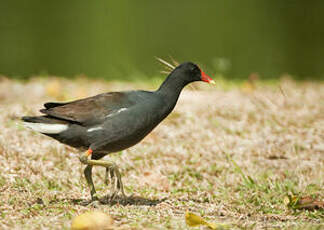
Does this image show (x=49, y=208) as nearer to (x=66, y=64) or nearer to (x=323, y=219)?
(x=323, y=219)

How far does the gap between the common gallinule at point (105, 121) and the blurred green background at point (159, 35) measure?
5966 mm

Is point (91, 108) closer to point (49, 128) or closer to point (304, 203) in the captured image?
point (49, 128)

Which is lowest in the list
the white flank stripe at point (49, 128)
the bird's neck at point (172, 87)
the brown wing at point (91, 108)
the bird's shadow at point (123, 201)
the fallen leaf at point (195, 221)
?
the fallen leaf at point (195, 221)

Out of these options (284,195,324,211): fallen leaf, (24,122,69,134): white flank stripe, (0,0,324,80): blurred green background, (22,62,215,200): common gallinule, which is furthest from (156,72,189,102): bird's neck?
(0,0,324,80): blurred green background

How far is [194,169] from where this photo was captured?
3.88 m

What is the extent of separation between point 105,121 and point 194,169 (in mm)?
1095

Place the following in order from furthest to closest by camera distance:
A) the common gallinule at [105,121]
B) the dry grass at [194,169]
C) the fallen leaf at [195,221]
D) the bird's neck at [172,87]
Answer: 1. the bird's neck at [172,87]
2. the common gallinule at [105,121]
3. the dry grass at [194,169]
4. the fallen leaf at [195,221]

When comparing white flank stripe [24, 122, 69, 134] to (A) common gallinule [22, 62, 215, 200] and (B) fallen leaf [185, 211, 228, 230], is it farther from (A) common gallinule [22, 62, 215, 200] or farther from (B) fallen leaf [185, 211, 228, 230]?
(B) fallen leaf [185, 211, 228, 230]

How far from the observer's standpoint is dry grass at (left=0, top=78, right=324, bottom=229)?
9.20ft

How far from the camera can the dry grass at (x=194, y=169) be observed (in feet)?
9.20

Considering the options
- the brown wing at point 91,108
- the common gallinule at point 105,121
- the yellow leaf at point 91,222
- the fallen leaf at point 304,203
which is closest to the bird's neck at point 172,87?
the common gallinule at point 105,121

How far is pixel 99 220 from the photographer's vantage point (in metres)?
2.32

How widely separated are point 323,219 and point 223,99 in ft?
8.37

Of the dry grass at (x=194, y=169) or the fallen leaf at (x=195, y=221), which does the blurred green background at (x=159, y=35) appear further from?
the fallen leaf at (x=195, y=221)
